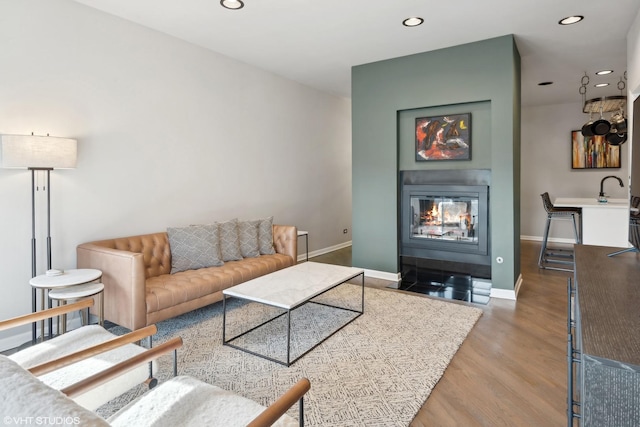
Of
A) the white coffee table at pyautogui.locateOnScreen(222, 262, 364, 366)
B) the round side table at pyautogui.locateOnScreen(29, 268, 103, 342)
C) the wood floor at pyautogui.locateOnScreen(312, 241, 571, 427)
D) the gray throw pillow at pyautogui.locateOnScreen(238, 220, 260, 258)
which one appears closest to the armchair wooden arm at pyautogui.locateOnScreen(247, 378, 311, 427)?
the wood floor at pyautogui.locateOnScreen(312, 241, 571, 427)

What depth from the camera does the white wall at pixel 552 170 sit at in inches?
277

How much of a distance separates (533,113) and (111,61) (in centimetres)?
758

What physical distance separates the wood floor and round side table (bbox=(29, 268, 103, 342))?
241cm

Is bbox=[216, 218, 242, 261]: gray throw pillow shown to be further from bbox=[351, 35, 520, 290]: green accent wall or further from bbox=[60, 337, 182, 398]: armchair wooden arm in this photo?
bbox=[60, 337, 182, 398]: armchair wooden arm

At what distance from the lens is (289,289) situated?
2.86 meters

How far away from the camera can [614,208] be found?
4711 mm

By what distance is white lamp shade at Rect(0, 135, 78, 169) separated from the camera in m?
2.52

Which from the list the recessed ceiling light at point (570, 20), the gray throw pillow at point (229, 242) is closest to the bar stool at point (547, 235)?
the recessed ceiling light at point (570, 20)

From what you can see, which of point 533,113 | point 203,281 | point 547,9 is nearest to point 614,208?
point 547,9

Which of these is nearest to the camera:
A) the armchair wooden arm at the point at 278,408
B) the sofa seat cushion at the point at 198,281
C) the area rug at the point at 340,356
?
the armchair wooden arm at the point at 278,408

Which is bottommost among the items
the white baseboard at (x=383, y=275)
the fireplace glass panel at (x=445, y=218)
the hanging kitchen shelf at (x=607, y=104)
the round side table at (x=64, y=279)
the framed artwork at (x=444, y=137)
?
the white baseboard at (x=383, y=275)

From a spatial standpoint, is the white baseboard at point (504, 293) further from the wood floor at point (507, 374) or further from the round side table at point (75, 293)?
the round side table at point (75, 293)

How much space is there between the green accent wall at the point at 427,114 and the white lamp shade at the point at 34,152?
3290mm

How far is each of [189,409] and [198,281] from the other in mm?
1934
